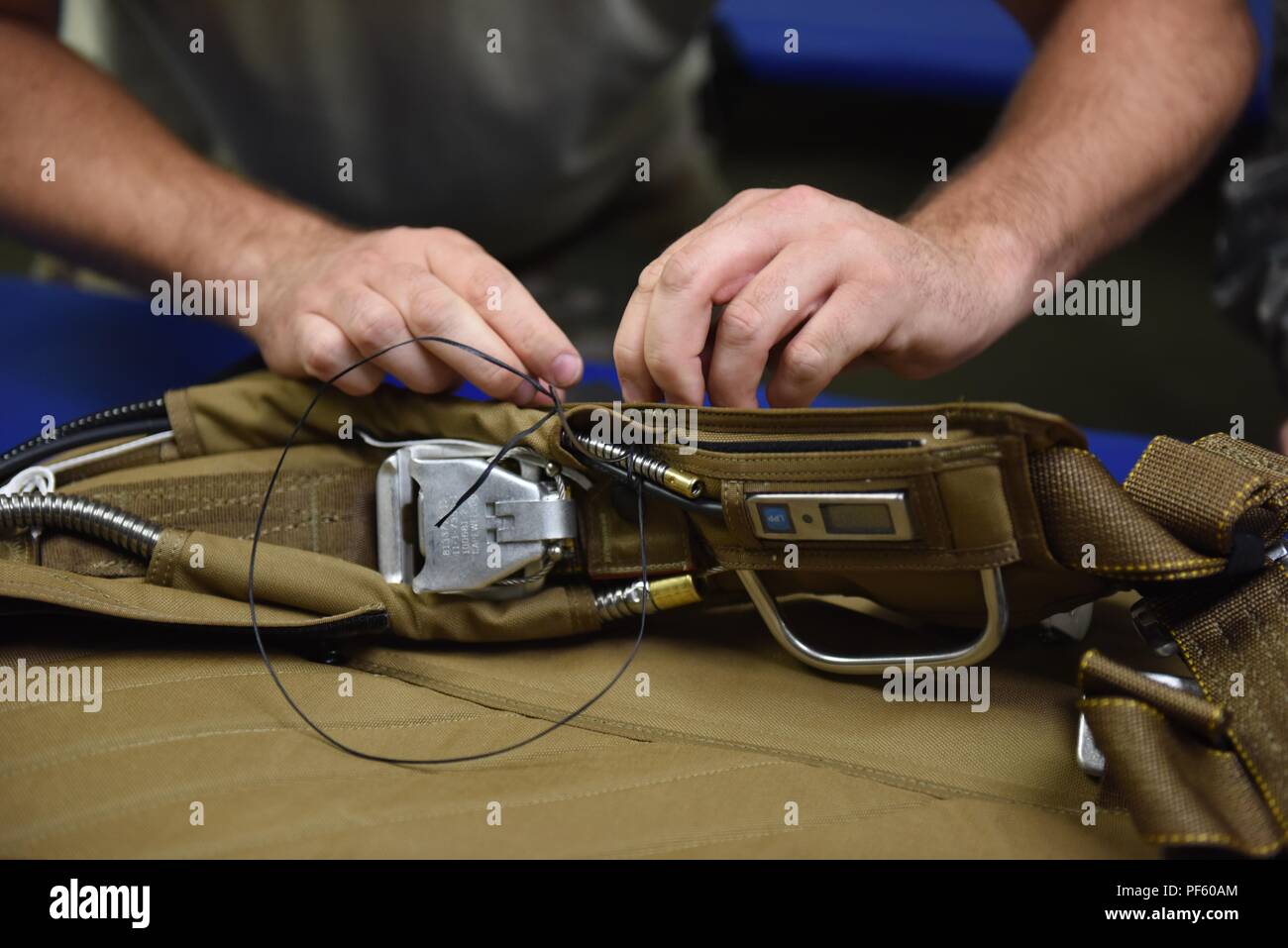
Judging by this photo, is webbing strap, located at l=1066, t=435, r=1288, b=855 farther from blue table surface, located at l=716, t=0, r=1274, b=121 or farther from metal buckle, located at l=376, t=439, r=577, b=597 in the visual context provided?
blue table surface, located at l=716, t=0, r=1274, b=121

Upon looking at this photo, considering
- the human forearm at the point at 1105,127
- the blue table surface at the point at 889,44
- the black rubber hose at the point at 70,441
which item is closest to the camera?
the black rubber hose at the point at 70,441

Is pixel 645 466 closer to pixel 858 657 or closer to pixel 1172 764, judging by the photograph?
pixel 858 657

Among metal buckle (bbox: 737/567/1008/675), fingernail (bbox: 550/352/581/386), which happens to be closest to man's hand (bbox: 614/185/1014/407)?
fingernail (bbox: 550/352/581/386)

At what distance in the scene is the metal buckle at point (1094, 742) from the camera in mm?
594

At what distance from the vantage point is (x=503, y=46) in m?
1.10

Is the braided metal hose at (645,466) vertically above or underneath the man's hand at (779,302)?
underneath

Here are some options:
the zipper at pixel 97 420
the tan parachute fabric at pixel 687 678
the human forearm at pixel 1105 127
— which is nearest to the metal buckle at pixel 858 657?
the tan parachute fabric at pixel 687 678

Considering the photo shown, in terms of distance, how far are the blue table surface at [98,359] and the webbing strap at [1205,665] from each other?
0.34 metres

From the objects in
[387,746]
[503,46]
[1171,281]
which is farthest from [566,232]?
[1171,281]

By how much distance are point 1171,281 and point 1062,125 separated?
112 cm

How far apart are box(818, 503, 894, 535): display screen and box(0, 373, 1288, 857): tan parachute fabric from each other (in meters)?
0.01

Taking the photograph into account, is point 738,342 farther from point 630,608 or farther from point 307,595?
point 307,595

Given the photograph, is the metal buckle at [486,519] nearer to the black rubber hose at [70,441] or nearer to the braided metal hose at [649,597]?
the braided metal hose at [649,597]

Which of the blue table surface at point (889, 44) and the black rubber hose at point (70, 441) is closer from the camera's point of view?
the black rubber hose at point (70, 441)
